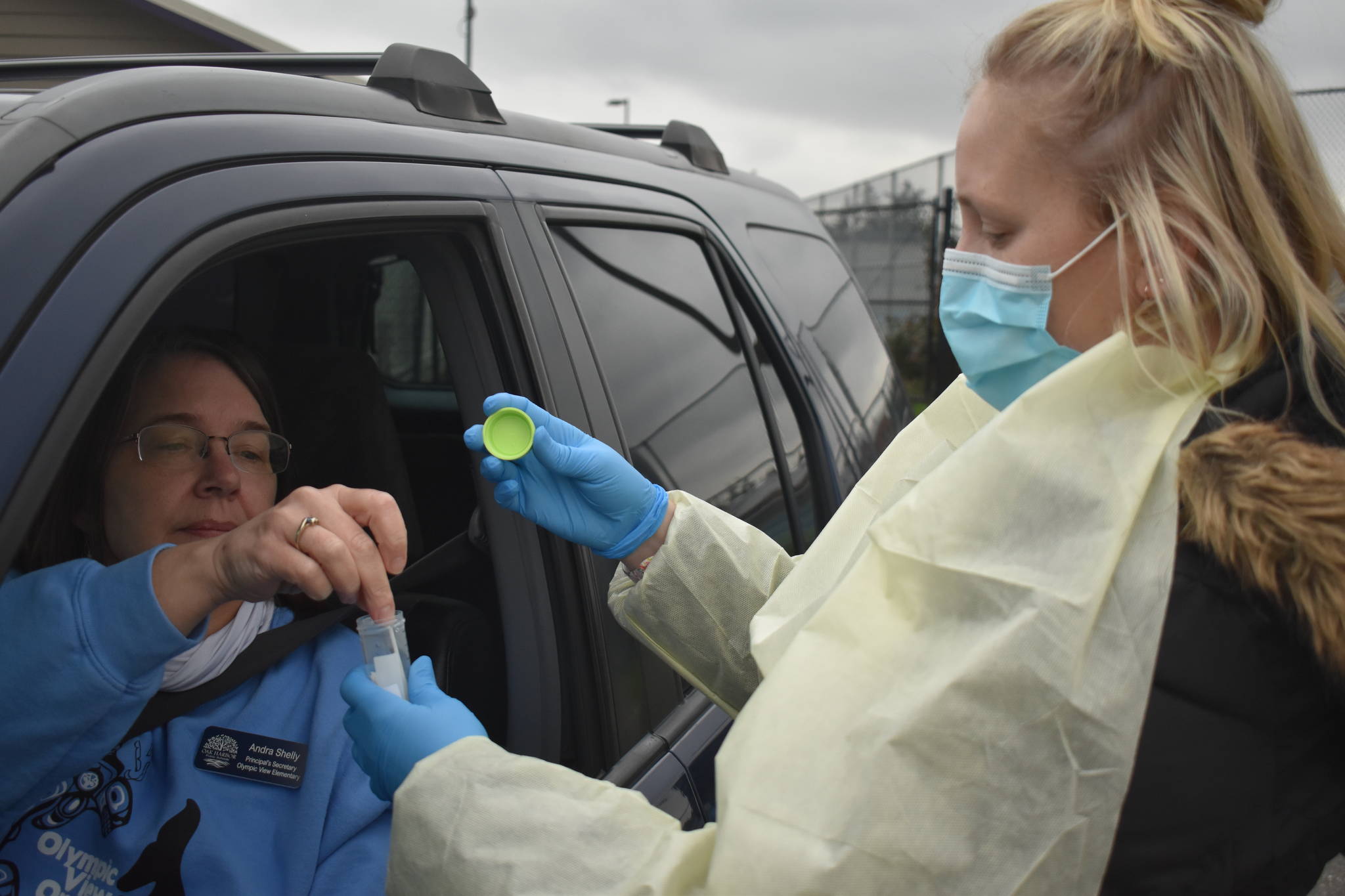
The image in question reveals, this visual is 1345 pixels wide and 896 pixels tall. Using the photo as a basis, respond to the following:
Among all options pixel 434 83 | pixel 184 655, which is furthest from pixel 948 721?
pixel 434 83

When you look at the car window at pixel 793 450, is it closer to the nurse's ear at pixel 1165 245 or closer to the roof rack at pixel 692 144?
the roof rack at pixel 692 144

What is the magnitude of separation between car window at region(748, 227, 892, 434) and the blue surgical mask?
1084 millimetres

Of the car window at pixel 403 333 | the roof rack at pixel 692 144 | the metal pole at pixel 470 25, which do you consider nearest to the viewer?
the roof rack at pixel 692 144

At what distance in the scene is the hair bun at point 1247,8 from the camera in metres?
1.12

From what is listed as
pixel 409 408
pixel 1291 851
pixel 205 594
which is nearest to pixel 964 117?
pixel 1291 851

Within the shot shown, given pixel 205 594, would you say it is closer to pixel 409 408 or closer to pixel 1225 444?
pixel 1225 444

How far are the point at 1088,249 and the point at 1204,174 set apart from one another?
0.48 feet

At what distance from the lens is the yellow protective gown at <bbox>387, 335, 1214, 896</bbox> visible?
2.96ft

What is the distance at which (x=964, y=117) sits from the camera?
1.27 metres

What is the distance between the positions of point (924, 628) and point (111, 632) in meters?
0.94

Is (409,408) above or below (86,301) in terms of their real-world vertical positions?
below

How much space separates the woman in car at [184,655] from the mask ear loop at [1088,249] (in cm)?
93

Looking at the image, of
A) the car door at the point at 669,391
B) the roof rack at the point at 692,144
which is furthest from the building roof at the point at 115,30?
the car door at the point at 669,391

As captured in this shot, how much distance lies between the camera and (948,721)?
90 centimetres
